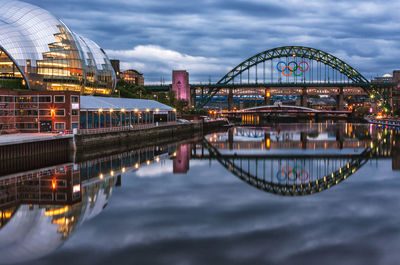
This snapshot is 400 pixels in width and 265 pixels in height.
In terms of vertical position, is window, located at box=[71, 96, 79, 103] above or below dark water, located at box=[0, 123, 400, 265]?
above

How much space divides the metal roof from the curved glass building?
6.83 m

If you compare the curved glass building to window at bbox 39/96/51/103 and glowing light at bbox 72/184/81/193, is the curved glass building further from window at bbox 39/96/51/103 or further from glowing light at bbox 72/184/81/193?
glowing light at bbox 72/184/81/193

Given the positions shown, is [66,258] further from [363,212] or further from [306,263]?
[363,212]

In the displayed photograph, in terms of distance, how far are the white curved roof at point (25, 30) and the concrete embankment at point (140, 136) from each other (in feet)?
58.6

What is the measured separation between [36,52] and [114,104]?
13.3m

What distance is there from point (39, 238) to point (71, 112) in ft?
116

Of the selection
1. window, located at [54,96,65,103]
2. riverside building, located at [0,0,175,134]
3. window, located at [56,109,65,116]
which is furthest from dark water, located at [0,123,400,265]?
riverside building, located at [0,0,175,134]

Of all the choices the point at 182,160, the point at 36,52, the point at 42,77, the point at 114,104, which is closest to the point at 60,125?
the point at 182,160

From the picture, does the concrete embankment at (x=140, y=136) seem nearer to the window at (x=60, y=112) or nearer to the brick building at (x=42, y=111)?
the brick building at (x=42, y=111)

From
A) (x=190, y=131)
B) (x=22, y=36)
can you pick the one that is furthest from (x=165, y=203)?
(x=190, y=131)

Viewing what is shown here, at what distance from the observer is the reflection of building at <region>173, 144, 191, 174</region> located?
42328mm

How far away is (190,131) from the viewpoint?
94.6 metres

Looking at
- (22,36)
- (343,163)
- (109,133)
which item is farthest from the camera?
(22,36)

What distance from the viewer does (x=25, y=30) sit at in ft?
213
